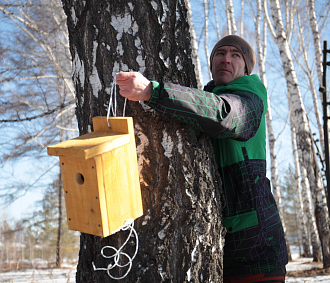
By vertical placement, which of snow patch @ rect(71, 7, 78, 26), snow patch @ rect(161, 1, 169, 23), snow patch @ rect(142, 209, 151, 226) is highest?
snow patch @ rect(71, 7, 78, 26)

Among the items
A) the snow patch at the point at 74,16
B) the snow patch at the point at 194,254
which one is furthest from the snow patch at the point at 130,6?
the snow patch at the point at 194,254

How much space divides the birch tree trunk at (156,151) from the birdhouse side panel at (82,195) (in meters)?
0.17

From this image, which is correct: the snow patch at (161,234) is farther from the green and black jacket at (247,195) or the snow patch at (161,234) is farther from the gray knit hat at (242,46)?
the gray knit hat at (242,46)

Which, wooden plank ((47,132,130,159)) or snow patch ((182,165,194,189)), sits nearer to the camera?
wooden plank ((47,132,130,159))

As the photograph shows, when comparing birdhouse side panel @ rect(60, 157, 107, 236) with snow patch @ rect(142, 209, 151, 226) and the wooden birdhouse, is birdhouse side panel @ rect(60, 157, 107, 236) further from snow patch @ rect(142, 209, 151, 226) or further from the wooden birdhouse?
snow patch @ rect(142, 209, 151, 226)

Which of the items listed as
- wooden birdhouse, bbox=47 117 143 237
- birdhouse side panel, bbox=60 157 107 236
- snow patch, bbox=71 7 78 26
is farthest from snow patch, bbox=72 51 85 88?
birdhouse side panel, bbox=60 157 107 236

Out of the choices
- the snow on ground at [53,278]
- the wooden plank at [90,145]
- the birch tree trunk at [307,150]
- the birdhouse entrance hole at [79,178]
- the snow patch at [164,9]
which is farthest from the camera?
the birch tree trunk at [307,150]

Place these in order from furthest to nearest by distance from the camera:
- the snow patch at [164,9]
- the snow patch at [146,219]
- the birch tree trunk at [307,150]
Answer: the birch tree trunk at [307,150] → the snow patch at [164,9] → the snow patch at [146,219]

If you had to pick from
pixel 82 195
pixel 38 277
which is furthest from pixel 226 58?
pixel 38 277

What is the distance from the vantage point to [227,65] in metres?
1.78

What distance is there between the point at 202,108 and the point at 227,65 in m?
0.73

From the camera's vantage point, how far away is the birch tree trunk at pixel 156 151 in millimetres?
1277

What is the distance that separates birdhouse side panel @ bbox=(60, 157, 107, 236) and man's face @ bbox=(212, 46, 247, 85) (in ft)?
3.32

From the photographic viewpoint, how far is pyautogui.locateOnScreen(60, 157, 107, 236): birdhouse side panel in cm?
112
